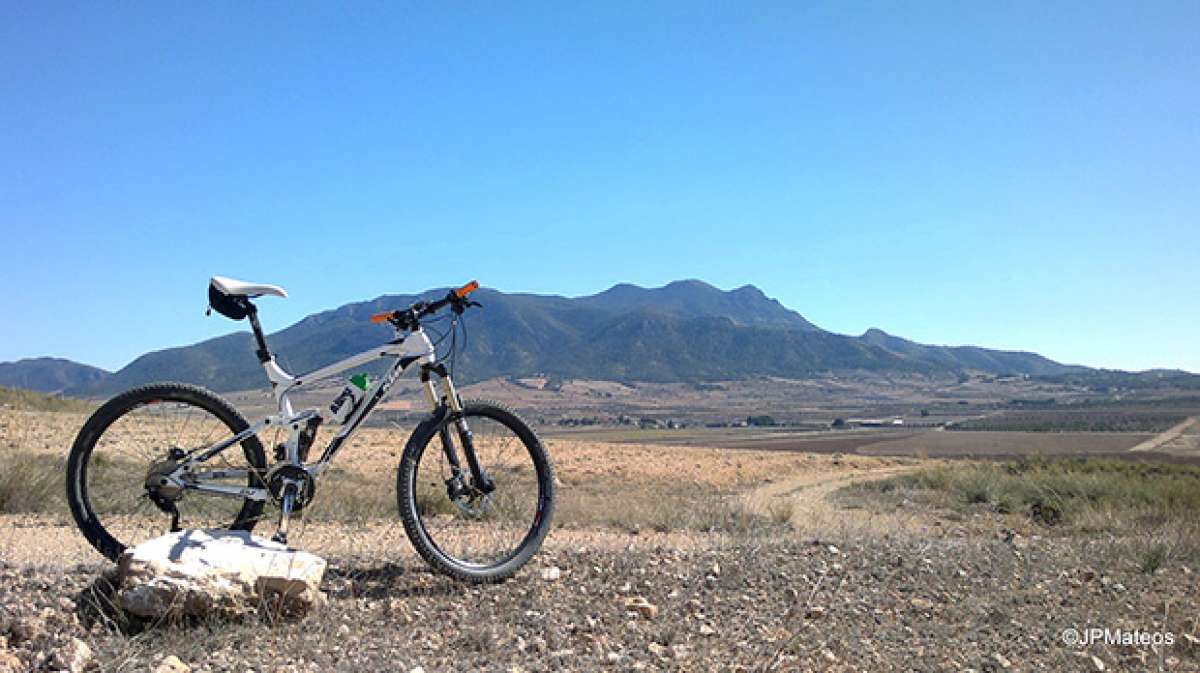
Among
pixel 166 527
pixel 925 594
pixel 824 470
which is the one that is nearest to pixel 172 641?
pixel 166 527

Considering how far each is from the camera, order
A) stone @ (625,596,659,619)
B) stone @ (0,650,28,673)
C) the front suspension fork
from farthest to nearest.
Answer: the front suspension fork, stone @ (625,596,659,619), stone @ (0,650,28,673)

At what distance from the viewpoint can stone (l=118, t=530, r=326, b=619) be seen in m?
3.93

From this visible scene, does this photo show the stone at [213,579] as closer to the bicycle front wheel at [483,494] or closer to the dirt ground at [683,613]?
the dirt ground at [683,613]

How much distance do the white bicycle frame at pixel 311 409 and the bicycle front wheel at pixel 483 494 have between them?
0.89ft

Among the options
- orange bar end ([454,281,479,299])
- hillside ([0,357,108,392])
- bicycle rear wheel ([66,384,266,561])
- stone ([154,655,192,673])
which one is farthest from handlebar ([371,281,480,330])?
hillside ([0,357,108,392])

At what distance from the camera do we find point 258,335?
5.22 meters

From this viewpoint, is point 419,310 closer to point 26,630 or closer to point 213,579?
point 213,579

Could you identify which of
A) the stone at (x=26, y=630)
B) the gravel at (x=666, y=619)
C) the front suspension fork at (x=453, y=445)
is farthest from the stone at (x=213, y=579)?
the front suspension fork at (x=453, y=445)

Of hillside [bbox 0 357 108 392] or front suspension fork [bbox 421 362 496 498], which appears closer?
front suspension fork [bbox 421 362 496 498]

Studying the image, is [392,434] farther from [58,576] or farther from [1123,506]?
[58,576]

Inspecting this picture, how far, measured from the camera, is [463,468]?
514cm

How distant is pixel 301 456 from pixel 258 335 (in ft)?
3.00

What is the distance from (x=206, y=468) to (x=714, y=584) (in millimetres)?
3372

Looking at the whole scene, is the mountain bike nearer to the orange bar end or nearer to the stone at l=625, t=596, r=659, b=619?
the orange bar end
